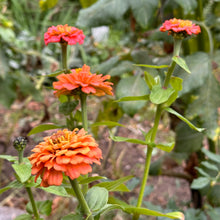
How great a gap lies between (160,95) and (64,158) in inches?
7.2

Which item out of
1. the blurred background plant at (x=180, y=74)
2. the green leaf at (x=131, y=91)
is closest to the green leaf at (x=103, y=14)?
the blurred background plant at (x=180, y=74)

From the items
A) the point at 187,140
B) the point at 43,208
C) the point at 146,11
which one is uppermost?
the point at 146,11

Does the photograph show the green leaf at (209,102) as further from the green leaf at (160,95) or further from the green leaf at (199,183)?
the green leaf at (160,95)

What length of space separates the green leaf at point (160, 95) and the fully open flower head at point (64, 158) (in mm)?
131

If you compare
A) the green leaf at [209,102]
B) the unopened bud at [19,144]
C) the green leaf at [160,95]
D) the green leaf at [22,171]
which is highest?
the green leaf at [160,95]

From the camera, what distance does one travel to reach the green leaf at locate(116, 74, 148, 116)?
2.00 ft

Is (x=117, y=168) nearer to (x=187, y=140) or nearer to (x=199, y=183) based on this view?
(x=187, y=140)

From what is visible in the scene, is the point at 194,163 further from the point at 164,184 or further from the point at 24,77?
the point at 24,77

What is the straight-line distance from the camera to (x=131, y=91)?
63cm

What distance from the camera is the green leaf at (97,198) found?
1.07 feet

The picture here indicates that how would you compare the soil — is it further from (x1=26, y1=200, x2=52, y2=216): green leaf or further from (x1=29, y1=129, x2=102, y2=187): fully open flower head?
(x1=29, y1=129, x2=102, y2=187): fully open flower head

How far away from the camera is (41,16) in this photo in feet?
5.58

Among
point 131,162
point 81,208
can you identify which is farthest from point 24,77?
point 81,208

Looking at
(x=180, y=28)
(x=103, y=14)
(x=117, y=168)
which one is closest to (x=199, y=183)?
(x=180, y=28)
